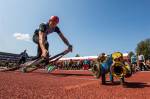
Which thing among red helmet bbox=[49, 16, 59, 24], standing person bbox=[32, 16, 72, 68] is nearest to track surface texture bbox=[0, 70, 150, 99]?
standing person bbox=[32, 16, 72, 68]

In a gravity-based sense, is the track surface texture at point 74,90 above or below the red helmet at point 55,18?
below

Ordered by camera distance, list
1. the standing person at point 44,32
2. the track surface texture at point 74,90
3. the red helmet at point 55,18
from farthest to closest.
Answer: the red helmet at point 55,18, the standing person at point 44,32, the track surface texture at point 74,90

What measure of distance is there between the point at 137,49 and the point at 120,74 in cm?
9664

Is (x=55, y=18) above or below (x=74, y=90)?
above

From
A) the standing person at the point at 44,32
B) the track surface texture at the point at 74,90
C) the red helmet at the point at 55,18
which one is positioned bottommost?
the track surface texture at the point at 74,90

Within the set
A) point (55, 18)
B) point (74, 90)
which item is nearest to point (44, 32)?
point (55, 18)

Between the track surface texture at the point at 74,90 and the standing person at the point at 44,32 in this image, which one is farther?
the standing person at the point at 44,32

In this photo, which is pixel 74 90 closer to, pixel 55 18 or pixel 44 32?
pixel 44 32

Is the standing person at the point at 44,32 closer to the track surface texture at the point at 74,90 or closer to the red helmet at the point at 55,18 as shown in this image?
the red helmet at the point at 55,18

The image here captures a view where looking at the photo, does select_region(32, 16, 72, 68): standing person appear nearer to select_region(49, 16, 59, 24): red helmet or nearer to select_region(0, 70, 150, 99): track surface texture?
select_region(49, 16, 59, 24): red helmet

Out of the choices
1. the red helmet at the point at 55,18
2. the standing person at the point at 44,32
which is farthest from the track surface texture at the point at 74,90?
the red helmet at the point at 55,18

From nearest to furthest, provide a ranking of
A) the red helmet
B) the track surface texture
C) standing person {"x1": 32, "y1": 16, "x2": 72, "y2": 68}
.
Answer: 1. the track surface texture
2. standing person {"x1": 32, "y1": 16, "x2": 72, "y2": 68}
3. the red helmet

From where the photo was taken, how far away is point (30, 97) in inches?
181

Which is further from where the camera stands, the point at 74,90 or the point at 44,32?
the point at 44,32
